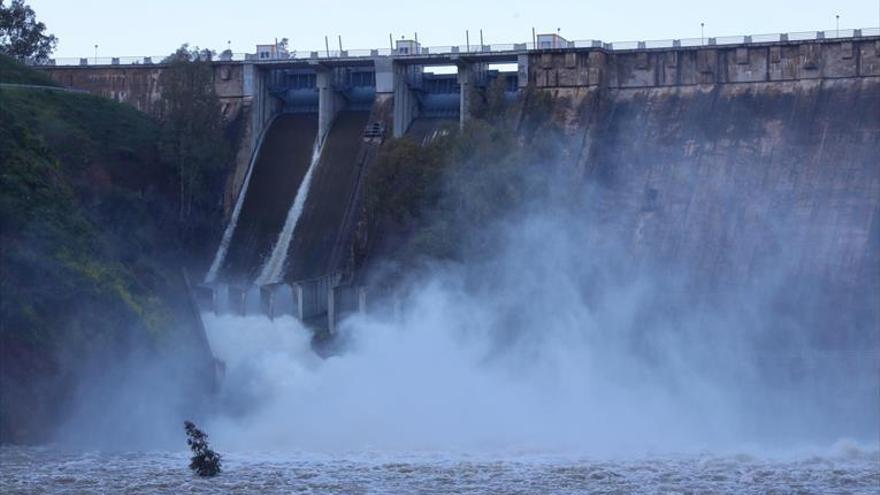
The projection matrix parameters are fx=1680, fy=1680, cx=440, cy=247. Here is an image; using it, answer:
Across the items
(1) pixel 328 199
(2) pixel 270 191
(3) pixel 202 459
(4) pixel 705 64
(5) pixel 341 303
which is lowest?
(3) pixel 202 459

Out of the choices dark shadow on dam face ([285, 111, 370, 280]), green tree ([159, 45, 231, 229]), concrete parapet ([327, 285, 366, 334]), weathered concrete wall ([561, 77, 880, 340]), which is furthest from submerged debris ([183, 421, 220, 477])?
green tree ([159, 45, 231, 229])

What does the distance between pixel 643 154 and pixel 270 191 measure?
18.7 meters

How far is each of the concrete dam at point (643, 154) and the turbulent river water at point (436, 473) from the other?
604 inches

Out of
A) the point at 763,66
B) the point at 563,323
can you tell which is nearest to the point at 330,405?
the point at 563,323

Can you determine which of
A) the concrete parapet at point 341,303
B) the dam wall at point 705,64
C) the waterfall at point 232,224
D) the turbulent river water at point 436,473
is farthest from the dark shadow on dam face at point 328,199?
the turbulent river water at point 436,473

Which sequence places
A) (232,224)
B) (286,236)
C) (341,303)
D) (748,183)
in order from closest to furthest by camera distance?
(748,183)
(341,303)
(286,236)
(232,224)

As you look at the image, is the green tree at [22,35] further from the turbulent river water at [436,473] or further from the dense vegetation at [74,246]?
the turbulent river water at [436,473]

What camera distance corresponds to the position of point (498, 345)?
63375 millimetres

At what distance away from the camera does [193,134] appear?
81250mm

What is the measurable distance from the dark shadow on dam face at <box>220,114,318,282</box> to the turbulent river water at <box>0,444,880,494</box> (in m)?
25.5

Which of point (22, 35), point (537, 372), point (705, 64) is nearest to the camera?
point (537, 372)

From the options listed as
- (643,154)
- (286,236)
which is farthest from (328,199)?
(643,154)

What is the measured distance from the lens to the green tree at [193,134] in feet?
265

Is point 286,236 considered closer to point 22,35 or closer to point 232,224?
point 232,224
